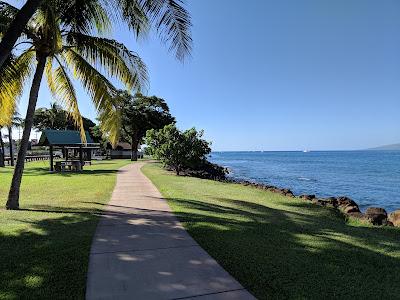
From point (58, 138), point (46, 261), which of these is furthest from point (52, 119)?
point (46, 261)

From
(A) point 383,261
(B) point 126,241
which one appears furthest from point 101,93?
(A) point 383,261

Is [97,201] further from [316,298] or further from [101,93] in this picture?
[316,298]

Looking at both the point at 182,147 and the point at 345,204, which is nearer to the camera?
the point at 345,204

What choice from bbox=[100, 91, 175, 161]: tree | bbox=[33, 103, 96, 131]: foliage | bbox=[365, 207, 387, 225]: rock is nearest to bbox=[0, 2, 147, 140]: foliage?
bbox=[365, 207, 387, 225]: rock

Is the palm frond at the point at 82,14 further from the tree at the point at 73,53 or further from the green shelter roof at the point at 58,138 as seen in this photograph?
the green shelter roof at the point at 58,138

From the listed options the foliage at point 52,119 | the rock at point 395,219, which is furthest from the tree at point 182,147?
the foliage at point 52,119

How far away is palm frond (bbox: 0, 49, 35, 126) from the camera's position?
10.1 meters

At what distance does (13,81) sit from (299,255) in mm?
9376

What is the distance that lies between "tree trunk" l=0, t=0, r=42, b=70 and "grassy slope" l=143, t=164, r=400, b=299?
4.51 metres

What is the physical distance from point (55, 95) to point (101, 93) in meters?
3.15

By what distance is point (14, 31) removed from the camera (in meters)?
6.22

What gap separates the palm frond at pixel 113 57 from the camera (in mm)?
10938

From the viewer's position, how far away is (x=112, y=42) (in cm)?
1116

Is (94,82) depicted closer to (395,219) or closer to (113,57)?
(113,57)
